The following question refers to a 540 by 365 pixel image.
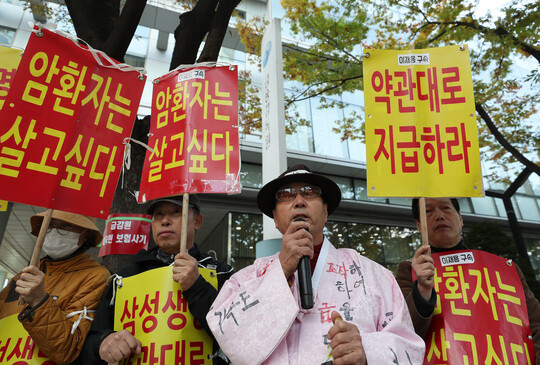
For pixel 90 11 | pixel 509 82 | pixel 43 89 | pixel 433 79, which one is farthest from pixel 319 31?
pixel 43 89

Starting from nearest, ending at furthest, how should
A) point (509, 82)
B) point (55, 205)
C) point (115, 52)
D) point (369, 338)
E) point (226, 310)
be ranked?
point (369, 338) < point (226, 310) < point (55, 205) < point (115, 52) < point (509, 82)

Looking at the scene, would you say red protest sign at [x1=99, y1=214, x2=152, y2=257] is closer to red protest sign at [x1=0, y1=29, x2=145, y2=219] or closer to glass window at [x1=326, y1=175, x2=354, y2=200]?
red protest sign at [x1=0, y1=29, x2=145, y2=219]

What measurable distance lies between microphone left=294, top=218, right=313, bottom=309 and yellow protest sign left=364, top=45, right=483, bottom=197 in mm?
844

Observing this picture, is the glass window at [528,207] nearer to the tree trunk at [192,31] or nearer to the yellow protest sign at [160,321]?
the tree trunk at [192,31]

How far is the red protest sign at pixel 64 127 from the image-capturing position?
7.73 feet

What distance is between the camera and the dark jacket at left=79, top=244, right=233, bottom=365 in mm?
2164

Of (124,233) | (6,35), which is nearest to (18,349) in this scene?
(124,233)

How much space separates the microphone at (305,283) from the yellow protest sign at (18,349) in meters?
1.66

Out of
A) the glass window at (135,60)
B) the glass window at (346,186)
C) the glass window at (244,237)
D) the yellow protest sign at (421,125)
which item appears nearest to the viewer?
the yellow protest sign at (421,125)

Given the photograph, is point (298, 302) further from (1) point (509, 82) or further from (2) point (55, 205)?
(1) point (509, 82)

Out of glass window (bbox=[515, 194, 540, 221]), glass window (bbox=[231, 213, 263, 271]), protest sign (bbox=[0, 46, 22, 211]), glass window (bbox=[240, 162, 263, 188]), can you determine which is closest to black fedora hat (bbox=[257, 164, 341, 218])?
protest sign (bbox=[0, 46, 22, 211])

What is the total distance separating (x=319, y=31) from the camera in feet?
27.7

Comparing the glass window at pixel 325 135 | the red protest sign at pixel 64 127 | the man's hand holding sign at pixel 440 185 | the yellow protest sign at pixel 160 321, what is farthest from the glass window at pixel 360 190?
the yellow protest sign at pixel 160 321

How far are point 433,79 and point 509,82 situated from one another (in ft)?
22.1
